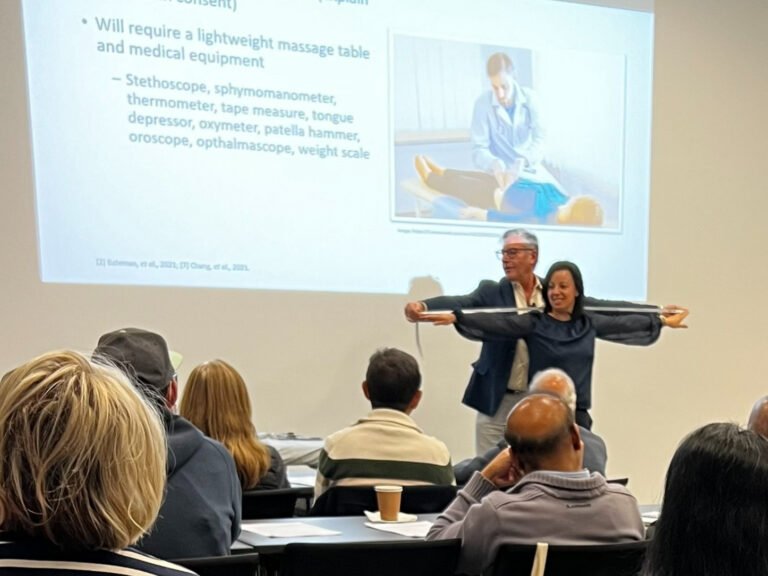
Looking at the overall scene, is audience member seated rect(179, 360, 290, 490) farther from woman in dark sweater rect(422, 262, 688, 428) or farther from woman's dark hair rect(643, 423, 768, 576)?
woman's dark hair rect(643, 423, 768, 576)

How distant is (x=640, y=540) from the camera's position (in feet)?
6.66

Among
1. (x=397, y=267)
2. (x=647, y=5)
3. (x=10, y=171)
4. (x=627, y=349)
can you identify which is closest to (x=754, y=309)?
(x=627, y=349)

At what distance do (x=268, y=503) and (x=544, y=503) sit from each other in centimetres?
113

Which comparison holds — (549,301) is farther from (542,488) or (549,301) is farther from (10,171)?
(10,171)

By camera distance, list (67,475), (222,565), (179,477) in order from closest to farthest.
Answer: (67,475) → (222,565) → (179,477)

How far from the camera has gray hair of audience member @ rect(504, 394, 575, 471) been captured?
199cm

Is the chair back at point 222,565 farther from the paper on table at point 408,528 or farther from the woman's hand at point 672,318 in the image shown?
the woman's hand at point 672,318

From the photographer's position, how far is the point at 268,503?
2.75 metres

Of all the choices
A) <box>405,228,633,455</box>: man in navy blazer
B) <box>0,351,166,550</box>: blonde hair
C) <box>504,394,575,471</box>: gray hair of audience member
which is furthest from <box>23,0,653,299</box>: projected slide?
<box>0,351,166,550</box>: blonde hair

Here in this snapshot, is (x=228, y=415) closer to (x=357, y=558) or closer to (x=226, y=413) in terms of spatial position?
(x=226, y=413)

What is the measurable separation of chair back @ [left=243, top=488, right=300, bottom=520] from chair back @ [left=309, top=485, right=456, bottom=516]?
0.10 metres

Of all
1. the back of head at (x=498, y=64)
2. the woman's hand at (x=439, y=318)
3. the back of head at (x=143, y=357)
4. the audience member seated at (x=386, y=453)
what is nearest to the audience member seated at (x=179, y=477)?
the back of head at (x=143, y=357)

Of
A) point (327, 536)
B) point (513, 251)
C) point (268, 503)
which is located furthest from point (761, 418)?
point (513, 251)

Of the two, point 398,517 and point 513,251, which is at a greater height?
point 513,251
